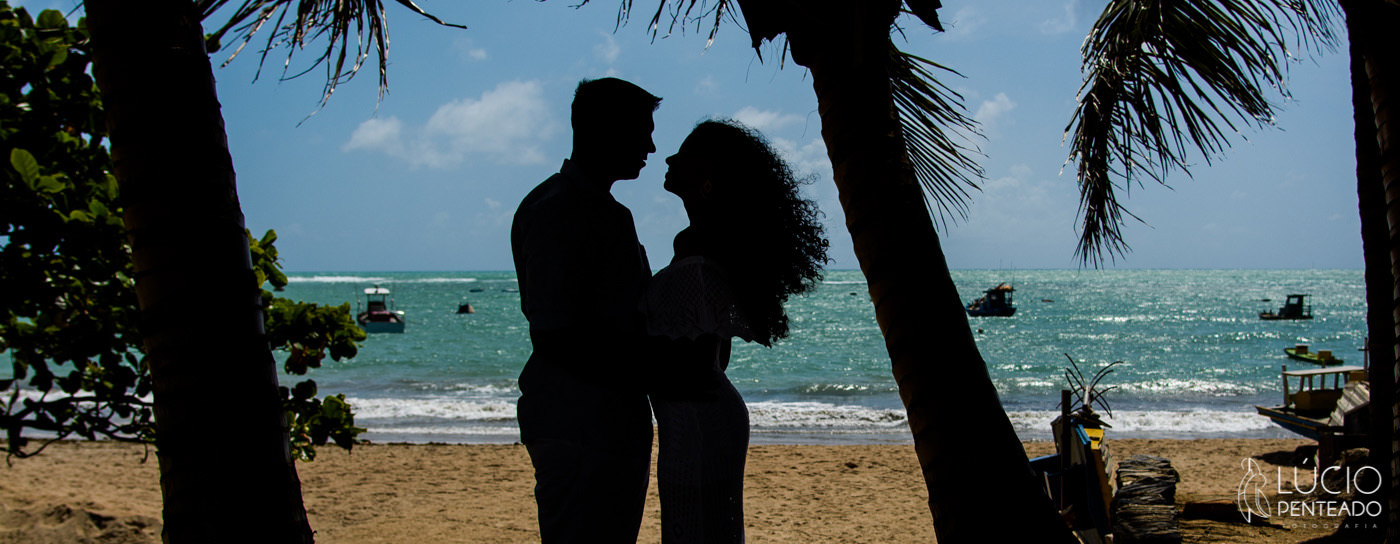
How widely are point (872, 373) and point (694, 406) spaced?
94.5ft

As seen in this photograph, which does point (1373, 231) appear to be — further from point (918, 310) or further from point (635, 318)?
point (635, 318)

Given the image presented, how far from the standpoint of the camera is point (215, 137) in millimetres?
1692

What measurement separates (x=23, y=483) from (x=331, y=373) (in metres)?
20.3

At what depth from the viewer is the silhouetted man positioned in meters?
1.89

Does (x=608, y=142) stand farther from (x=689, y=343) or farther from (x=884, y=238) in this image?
(x=884, y=238)

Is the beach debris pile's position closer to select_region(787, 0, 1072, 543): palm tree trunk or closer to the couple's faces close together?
select_region(787, 0, 1072, 543): palm tree trunk

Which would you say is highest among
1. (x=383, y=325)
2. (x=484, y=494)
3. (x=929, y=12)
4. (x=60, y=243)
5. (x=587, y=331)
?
(x=929, y=12)

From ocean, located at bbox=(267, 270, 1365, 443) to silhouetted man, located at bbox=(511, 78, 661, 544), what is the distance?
0.11 metres

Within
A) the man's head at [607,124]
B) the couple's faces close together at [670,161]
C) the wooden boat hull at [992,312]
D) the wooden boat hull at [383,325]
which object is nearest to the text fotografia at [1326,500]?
the couple's faces close together at [670,161]

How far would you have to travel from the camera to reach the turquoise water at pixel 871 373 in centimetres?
1795

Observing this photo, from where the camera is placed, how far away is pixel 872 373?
29922 mm

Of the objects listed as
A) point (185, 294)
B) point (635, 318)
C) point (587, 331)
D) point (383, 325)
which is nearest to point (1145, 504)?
point (635, 318)

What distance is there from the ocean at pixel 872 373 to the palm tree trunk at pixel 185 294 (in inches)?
29.9
